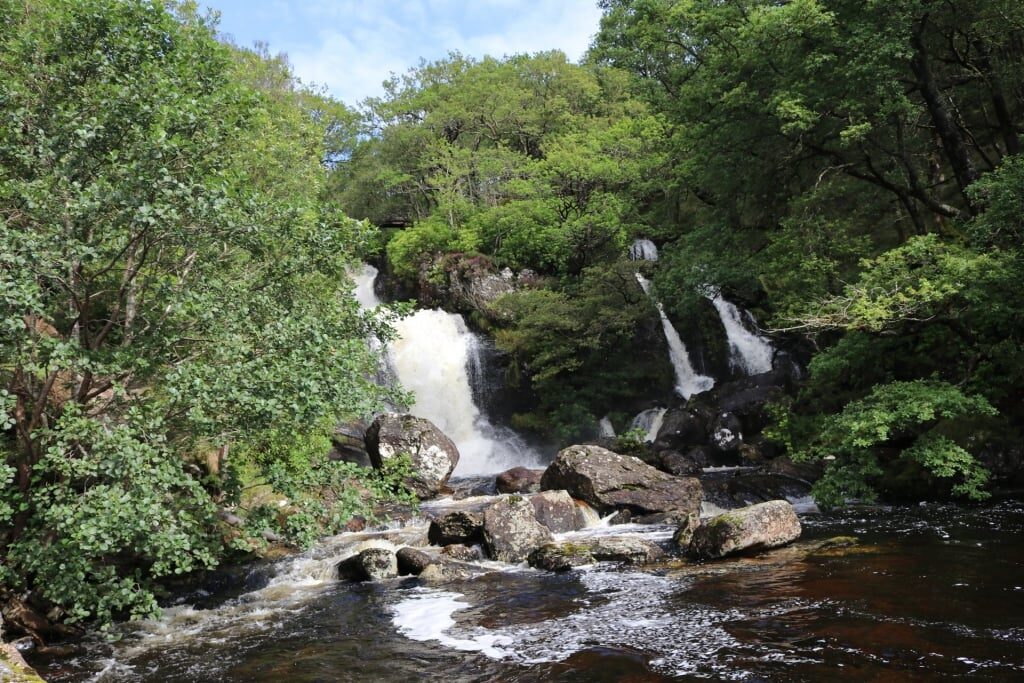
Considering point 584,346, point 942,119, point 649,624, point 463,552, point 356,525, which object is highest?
point 942,119

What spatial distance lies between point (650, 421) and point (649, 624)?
18.7m

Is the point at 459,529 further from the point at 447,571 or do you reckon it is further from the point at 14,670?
the point at 14,670

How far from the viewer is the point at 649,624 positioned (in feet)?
30.1

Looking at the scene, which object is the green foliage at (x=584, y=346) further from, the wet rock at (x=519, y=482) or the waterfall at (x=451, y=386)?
the wet rock at (x=519, y=482)

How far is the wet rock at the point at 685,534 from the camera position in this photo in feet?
42.3

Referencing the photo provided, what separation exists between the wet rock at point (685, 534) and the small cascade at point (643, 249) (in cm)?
2122

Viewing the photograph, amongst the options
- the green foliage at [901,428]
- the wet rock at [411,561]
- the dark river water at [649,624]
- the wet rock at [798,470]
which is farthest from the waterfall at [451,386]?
the dark river water at [649,624]

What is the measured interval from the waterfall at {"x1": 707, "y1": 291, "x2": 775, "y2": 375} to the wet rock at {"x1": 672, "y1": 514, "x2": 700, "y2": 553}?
580 inches

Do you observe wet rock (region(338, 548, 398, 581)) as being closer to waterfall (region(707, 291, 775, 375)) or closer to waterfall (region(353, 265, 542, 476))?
waterfall (region(353, 265, 542, 476))

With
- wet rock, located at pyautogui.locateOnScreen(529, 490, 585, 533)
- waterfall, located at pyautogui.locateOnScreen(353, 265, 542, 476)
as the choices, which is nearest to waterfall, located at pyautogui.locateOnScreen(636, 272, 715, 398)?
waterfall, located at pyautogui.locateOnScreen(353, 265, 542, 476)

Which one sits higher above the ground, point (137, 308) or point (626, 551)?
point (137, 308)

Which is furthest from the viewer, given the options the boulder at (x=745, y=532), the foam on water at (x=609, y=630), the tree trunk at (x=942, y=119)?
the tree trunk at (x=942, y=119)

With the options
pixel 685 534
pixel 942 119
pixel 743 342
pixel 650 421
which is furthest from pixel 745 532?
pixel 743 342

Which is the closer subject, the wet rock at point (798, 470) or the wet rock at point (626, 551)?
the wet rock at point (626, 551)
